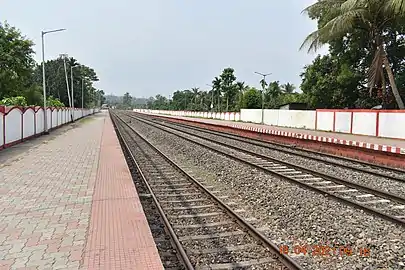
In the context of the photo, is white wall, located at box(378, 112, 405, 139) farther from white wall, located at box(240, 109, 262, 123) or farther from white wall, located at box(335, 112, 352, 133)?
white wall, located at box(240, 109, 262, 123)

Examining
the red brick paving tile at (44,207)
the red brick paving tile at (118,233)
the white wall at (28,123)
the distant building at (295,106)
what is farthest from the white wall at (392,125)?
the white wall at (28,123)

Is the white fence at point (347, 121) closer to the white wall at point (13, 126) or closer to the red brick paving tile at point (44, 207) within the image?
the red brick paving tile at point (44, 207)

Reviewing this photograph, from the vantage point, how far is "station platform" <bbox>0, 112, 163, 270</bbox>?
4.34m

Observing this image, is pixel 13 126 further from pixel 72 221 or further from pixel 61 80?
pixel 61 80

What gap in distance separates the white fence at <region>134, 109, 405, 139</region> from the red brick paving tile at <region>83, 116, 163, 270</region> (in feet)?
55.4

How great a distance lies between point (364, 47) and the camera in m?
36.2

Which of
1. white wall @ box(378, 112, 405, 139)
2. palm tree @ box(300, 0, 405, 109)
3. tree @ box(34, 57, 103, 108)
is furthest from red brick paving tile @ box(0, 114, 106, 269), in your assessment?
tree @ box(34, 57, 103, 108)

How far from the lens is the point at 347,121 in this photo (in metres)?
25.0

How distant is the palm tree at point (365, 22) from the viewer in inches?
993

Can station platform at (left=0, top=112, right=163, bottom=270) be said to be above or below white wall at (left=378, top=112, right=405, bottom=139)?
below

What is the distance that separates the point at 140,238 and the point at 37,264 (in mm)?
1293

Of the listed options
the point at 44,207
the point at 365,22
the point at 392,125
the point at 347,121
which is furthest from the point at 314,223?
the point at 365,22

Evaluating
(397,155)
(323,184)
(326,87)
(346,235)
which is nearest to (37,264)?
(346,235)

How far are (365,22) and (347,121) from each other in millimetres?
7973
